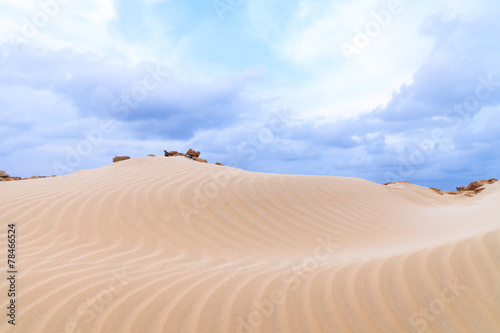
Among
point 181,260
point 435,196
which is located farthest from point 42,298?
point 435,196

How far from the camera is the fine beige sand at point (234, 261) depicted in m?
2.67

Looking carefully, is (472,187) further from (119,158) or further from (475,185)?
(119,158)

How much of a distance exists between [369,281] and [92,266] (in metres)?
2.88

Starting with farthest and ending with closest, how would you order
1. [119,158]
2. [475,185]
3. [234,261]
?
[475,185] < [119,158] < [234,261]

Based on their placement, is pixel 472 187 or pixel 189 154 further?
pixel 472 187

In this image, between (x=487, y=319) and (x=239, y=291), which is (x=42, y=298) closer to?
(x=239, y=291)

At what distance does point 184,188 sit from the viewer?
6.72 meters

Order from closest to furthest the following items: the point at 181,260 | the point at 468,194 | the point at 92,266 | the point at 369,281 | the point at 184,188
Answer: the point at 369,281 < the point at 92,266 < the point at 181,260 < the point at 184,188 < the point at 468,194

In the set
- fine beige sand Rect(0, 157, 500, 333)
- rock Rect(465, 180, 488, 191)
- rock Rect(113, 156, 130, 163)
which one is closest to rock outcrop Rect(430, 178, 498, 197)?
rock Rect(465, 180, 488, 191)

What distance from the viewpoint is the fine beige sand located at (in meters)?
2.67

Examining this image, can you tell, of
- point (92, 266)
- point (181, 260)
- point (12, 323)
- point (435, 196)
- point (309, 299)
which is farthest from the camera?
point (435, 196)

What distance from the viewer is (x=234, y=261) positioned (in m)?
4.18

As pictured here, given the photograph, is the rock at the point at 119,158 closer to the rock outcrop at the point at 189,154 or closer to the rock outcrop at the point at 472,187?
the rock outcrop at the point at 189,154

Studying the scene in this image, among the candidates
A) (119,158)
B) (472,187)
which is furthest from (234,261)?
(472,187)
